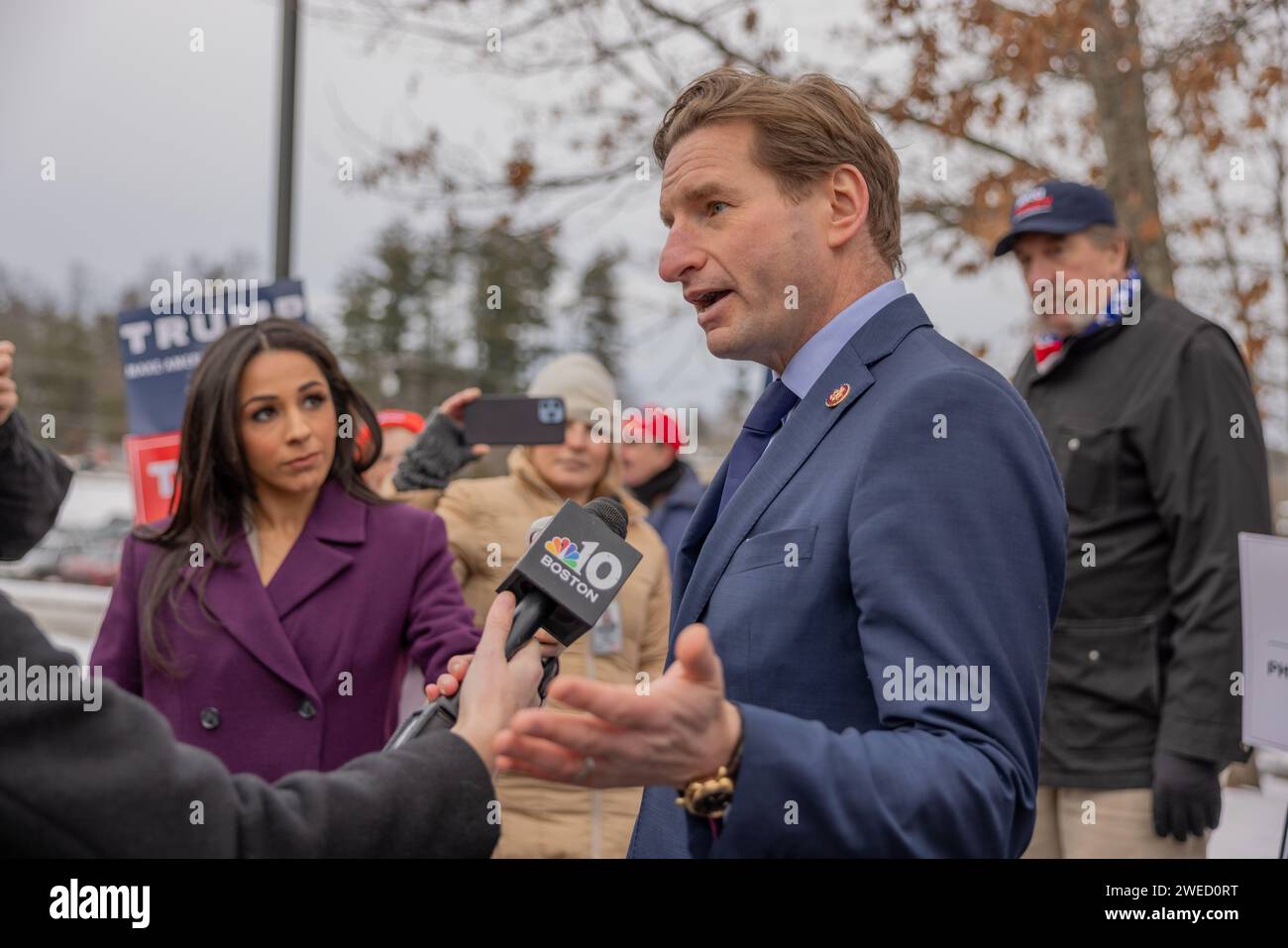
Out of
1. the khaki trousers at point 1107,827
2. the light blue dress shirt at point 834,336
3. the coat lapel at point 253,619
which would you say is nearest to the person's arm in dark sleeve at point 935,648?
the light blue dress shirt at point 834,336

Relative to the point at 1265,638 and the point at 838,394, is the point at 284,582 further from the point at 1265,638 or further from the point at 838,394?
the point at 1265,638

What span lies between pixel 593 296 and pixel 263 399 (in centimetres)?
1054

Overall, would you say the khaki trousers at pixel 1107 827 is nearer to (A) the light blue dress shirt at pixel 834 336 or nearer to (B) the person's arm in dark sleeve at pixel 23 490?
(A) the light blue dress shirt at pixel 834 336

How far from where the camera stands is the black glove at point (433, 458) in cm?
461

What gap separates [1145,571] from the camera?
4.05m

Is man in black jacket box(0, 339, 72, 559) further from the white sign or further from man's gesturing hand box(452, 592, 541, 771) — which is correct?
the white sign

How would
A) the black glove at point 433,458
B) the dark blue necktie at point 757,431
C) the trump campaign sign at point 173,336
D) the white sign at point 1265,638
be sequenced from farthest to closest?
1. the trump campaign sign at point 173,336
2. the black glove at point 433,458
3. the white sign at point 1265,638
4. the dark blue necktie at point 757,431

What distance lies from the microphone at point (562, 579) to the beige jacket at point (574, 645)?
2.27 meters

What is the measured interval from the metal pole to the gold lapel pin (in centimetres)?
545

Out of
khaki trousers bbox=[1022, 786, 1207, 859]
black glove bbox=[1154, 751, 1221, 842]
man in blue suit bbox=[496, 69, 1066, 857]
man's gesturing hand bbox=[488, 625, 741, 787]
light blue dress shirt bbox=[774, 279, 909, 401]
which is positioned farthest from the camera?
khaki trousers bbox=[1022, 786, 1207, 859]

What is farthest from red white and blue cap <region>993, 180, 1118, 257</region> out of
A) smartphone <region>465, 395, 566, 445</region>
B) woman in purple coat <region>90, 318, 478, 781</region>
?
woman in purple coat <region>90, 318, 478, 781</region>

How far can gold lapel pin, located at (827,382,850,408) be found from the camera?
6.73ft
